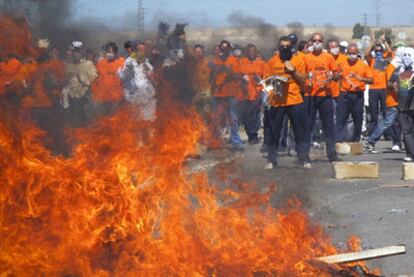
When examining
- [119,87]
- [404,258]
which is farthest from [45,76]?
[119,87]

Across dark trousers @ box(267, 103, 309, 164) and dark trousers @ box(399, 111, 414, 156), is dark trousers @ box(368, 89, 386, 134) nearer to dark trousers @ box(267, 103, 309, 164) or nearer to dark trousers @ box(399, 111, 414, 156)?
dark trousers @ box(399, 111, 414, 156)

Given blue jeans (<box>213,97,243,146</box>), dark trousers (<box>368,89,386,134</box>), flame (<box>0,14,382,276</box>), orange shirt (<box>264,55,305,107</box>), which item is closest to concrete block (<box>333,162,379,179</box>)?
orange shirt (<box>264,55,305,107</box>)

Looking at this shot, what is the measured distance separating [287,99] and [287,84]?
26 centimetres

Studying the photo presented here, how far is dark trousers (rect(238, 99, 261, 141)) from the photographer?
784 inches

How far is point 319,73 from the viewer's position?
16203mm

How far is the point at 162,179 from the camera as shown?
6.77 meters

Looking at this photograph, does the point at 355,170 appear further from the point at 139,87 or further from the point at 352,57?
the point at 352,57

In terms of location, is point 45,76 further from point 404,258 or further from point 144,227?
point 404,258

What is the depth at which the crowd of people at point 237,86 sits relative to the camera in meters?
7.88

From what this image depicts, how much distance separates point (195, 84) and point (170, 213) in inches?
121

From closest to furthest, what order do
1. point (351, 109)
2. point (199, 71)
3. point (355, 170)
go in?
point (199, 71) < point (355, 170) < point (351, 109)

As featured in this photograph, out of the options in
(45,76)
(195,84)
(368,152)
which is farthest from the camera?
(368,152)

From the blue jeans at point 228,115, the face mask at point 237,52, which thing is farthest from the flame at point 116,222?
the blue jeans at point 228,115

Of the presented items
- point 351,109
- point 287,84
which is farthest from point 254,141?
point 287,84
